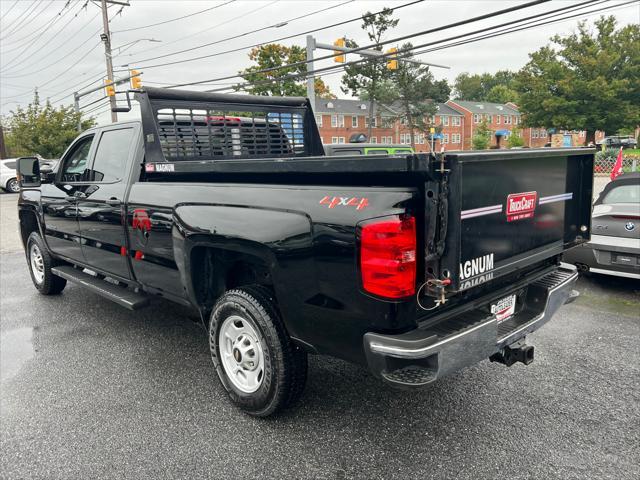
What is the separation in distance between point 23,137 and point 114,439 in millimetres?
34922

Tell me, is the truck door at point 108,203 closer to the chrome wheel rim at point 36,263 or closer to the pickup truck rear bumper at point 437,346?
the chrome wheel rim at point 36,263

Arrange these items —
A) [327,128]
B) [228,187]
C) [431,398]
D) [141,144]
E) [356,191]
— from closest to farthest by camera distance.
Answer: [356,191]
[228,187]
[431,398]
[141,144]
[327,128]

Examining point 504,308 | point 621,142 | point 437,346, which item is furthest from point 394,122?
point 437,346

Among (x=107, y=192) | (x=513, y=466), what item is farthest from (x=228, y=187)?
(x=513, y=466)

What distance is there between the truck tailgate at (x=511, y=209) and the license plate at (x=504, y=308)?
27 centimetres

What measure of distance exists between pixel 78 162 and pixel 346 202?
400 cm

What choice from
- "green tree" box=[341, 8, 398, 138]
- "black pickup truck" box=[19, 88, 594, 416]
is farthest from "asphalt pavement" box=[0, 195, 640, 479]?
"green tree" box=[341, 8, 398, 138]

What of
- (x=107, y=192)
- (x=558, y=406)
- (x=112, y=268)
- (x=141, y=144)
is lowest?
(x=558, y=406)

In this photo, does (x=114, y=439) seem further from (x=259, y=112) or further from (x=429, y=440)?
(x=259, y=112)

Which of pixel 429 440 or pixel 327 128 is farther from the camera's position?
pixel 327 128

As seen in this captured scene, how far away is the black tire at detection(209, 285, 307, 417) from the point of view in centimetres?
303

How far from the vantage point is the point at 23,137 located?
32188mm

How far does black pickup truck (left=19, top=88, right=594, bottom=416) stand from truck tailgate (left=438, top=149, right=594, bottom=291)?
0.04ft

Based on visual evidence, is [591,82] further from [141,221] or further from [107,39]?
[141,221]
